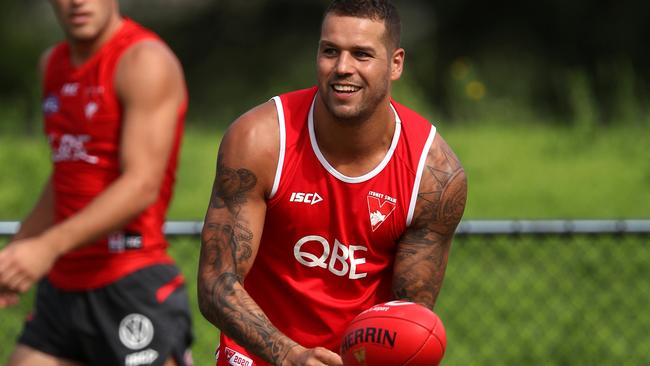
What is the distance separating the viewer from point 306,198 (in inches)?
175

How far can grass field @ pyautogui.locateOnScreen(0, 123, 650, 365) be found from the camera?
24.3 feet

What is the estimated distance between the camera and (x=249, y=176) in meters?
4.34

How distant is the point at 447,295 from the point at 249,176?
3.66 meters

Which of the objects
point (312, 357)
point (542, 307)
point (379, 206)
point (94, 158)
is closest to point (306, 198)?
point (379, 206)

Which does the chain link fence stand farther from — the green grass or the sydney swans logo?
the sydney swans logo

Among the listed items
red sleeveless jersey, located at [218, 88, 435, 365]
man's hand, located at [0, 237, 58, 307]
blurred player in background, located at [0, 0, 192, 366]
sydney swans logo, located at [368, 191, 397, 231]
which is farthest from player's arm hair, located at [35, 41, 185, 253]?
sydney swans logo, located at [368, 191, 397, 231]

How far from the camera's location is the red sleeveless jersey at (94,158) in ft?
18.2

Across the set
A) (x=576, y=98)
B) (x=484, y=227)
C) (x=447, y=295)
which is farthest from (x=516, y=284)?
(x=576, y=98)

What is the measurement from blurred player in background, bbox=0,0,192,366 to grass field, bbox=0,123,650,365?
1.95m

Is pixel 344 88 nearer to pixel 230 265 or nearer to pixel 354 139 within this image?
pixel 354 139

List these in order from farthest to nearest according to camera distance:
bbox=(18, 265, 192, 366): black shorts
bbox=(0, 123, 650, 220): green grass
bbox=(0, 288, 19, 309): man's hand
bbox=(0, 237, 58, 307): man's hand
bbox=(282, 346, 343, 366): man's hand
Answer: bbox=(0, 123, 650, 220): green grass
bbox=(18, 265, 192, 366): black shorts
bbox=(0, 288, 19, 309): man's hand
bbox=(0, 237, 58, 307): man's hand
bbox=(282, 346, 343, 366): man's hand

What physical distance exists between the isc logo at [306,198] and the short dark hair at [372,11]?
0.64m

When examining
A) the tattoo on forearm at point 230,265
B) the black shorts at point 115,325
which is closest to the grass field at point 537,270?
the black shorts at point 115,325

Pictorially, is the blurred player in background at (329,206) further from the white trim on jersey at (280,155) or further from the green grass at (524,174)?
the green grass at (524,174)
